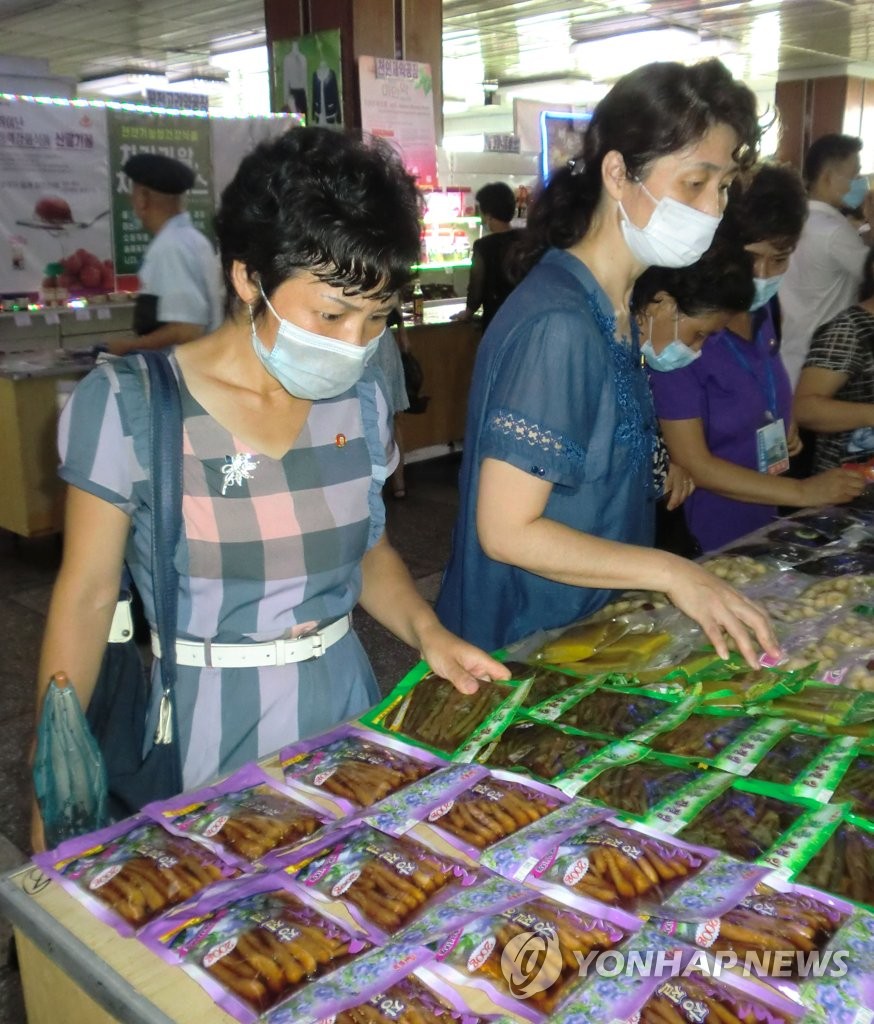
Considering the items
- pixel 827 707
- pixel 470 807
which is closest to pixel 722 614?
pixel 827 707

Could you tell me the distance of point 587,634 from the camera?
1.49 metres

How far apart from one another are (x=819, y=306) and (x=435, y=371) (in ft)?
9.55

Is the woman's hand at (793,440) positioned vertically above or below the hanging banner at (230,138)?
below

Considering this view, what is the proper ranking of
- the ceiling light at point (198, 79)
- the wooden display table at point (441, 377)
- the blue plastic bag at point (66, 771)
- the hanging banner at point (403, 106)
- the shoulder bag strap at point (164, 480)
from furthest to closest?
the ceiling light at point (198, 79)
the wooden display table at point (441, 377)
the hanging banner at point (403, 106)
the shoulder bag strap at point (164, 480)
the blue plastic bag at point (66, 771)

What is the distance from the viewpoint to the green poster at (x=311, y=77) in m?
5.25

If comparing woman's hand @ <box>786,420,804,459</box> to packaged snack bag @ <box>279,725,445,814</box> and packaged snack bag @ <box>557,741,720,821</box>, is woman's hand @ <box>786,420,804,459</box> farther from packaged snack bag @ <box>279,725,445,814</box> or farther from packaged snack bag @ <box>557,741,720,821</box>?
packaged snack bag @ <box>279,725,445,814</box>

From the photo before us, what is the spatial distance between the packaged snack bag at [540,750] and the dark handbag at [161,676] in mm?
453

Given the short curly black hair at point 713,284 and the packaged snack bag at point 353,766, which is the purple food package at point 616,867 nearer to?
the packaged snack bag at point 353,766

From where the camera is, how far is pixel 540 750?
1124 mm

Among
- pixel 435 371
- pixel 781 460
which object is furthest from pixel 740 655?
pixel 435 371

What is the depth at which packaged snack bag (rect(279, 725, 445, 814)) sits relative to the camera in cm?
105

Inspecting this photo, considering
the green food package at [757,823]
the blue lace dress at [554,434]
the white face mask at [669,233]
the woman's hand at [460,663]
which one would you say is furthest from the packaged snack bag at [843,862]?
the white face mask at [669,233]

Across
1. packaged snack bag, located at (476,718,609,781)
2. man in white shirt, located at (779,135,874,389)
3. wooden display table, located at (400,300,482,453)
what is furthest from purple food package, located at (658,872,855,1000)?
wooden display table, located at (400,300,482,453)

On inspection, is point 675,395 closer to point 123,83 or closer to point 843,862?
point 843,862
